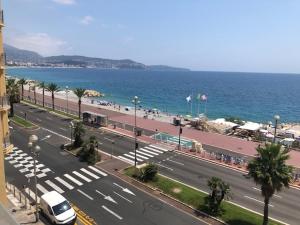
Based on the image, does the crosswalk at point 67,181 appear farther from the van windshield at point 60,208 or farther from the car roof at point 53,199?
the van windshield at point 60,208

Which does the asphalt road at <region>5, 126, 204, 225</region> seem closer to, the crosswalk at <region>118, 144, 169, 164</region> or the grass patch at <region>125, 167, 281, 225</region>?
the grass patch at <region>125, 167, 281, 225</region>

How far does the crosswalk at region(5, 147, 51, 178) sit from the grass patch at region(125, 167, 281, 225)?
10.9 metres

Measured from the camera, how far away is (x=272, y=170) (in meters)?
23.8

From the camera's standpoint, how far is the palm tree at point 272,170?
23734 millimetres

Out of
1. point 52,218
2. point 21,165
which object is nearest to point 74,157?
point 21,165

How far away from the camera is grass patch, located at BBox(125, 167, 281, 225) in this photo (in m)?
27.1

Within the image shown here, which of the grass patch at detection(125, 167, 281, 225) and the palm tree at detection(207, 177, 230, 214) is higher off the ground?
the palm tree at detection(207, 177, 230, 214)

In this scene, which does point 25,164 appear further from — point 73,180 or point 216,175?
point 216,175

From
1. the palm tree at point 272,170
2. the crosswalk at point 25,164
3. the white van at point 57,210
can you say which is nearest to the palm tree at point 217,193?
the palm tree at point 272,170

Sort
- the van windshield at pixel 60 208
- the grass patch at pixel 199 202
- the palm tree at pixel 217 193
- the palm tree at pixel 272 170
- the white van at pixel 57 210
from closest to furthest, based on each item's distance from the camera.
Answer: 1. the palm tree at pixel 272 170
2. the white van at pixel 57 210
3. the van windshield at pixel 60 208
4. the grass patch at pixel 199 202
5. the palm tree at pixel 217 193

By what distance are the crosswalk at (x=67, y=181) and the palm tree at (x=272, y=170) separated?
19499 millimetres

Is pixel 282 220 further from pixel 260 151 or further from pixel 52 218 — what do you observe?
pixel 52 218

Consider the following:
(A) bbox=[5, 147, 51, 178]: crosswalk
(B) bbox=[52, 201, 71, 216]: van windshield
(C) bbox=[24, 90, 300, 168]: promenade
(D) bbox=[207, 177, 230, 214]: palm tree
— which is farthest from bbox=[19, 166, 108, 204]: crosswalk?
(C) bbox=[24, 90, 300, 168]: promenade

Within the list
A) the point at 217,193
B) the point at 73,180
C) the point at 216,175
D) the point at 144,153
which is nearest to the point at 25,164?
the point at 73,180
